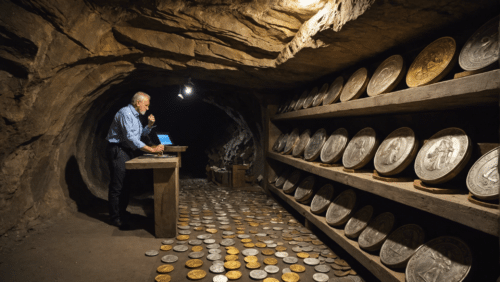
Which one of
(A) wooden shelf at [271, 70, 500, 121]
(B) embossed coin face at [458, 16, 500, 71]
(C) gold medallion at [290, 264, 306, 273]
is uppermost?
(B) embossed coin face at [458, 16, 500, 71]

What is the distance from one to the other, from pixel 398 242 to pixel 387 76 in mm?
1759

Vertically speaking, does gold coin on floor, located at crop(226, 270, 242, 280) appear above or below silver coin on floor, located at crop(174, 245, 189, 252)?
above

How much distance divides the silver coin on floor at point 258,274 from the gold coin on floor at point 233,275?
0.13 meters

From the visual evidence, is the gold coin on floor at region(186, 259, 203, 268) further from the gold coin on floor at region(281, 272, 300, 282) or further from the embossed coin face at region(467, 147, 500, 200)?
the embossed coin face at region(467, 147, 500, 200)

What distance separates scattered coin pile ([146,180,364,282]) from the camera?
8.56 ft

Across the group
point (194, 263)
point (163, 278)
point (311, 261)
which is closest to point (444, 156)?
point (311, 261)

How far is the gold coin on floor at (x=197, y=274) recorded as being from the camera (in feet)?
8.21

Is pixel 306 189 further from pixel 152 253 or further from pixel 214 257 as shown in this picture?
pixel 152 253

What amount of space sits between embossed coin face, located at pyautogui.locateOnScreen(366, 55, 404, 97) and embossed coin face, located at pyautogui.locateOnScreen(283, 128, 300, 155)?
2.21 meters

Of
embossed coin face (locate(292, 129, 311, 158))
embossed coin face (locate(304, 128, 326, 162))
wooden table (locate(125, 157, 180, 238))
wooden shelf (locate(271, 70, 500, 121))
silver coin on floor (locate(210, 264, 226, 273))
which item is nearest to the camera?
wooden shelf (locate(271, 70, 500, 121))

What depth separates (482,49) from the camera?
6.27 ft

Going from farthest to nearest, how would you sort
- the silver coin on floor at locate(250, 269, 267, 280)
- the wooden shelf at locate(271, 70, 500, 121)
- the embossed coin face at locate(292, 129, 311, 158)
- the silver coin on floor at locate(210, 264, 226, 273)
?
the embossed coin face at locate(292, 129, 311, 158) → the silver coin on floor at locate(210, 264, 226, 273) → the silver coin on floor at locate(250, 269, 267, 280) → the wooden shelf at locate(271, 70, 500, 121)

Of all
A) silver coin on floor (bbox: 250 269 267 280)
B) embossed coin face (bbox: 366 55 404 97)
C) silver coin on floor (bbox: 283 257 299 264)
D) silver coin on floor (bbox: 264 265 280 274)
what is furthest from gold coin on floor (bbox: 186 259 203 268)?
embossed coin face (bbox: 366 55 404 97)

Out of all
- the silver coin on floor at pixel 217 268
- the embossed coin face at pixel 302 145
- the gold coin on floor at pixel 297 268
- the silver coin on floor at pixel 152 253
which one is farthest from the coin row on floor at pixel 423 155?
the silver coin on floor at pixel 152 253
